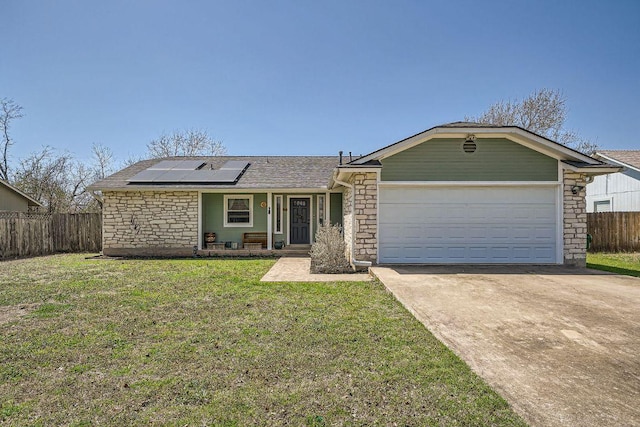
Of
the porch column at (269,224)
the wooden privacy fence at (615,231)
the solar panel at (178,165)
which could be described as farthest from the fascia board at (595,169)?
the solar panel at (178,165)

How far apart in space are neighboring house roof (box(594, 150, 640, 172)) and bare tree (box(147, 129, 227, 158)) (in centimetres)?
2613

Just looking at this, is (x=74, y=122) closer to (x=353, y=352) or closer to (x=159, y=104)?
(x=159, y=104)

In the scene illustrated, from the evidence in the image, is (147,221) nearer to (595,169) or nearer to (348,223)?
(348,223)

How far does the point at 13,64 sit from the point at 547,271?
64.6 ft

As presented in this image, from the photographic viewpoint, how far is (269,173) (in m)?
13.5

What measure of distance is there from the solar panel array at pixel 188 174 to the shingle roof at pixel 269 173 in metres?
0.22

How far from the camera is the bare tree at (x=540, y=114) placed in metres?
21.9

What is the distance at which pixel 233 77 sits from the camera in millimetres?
13023

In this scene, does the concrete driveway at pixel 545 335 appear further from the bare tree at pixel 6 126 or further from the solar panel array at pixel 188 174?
the bare tree at pixel 6 126

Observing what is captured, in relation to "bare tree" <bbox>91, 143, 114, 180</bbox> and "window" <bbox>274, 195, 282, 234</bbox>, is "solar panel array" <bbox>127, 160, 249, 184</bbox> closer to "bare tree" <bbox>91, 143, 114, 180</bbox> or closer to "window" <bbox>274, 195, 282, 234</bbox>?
"window" <bbox>274, 195, 282, 234</bbox>

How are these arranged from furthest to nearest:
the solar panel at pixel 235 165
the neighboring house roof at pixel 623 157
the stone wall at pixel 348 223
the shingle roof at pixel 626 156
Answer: the shingle roof at pixel 626 156 < the neighboring house roof at pixel 623 157 < the solar panel at pixel 235 165 < the stone wall at pixel 348 223

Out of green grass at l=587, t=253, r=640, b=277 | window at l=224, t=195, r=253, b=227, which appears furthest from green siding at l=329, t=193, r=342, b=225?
green grass at l=587, t=253, r=640, b=277

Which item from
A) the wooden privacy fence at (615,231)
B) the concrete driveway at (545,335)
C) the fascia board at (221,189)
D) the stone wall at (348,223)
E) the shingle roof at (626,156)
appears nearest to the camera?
the concrete driveway at (545,335)

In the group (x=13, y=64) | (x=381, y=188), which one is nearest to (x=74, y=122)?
(x=13, y=64)
